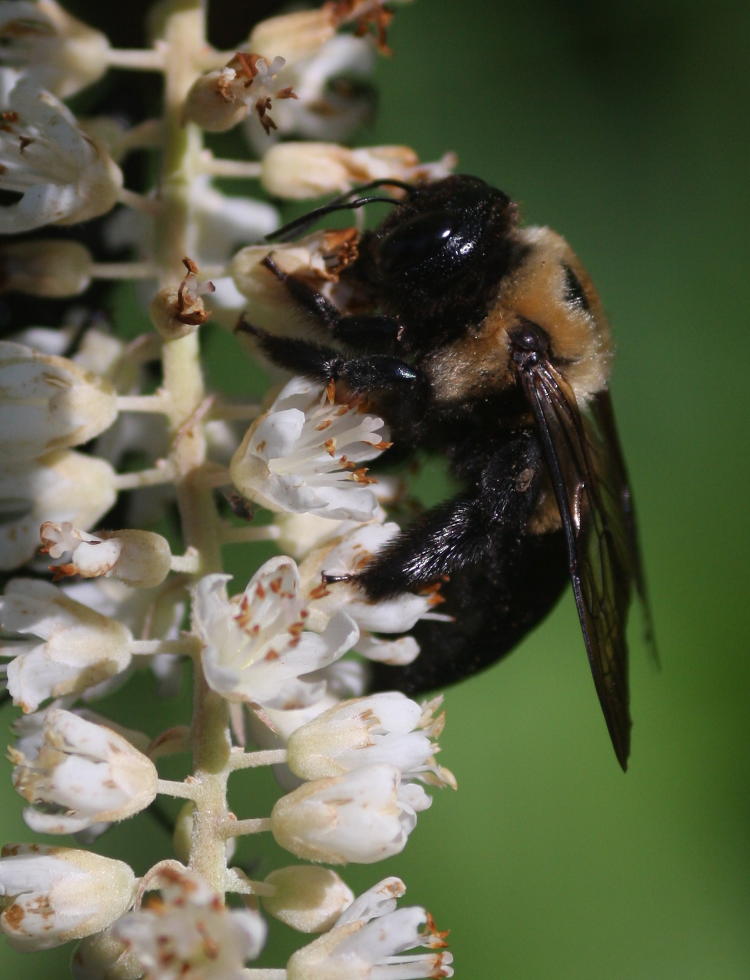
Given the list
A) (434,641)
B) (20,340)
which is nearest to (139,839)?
(434,641)

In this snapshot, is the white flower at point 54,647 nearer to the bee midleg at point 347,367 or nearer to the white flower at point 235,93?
the bee midleg at point 347,367

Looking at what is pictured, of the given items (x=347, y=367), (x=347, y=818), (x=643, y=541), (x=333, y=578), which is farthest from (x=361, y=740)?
(x=643, y=541)

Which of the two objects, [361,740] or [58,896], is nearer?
[58,896]

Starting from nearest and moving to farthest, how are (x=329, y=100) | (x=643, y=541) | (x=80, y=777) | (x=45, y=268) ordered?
(x=80, y=777)
(x=45, y=268)
(x=329, y=100)
(x=643, y=541)

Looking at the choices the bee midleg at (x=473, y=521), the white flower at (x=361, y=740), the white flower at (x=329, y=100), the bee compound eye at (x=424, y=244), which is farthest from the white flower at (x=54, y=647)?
the white flower at (x=329, y=100)

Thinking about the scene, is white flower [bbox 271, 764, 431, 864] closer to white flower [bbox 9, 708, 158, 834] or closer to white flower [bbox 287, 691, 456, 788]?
white flower [bbox 287, 691, 456, 788]

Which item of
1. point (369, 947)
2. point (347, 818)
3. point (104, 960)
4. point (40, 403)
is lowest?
point (104, 960)

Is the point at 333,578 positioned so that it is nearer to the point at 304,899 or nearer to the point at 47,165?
the point at 304,899
